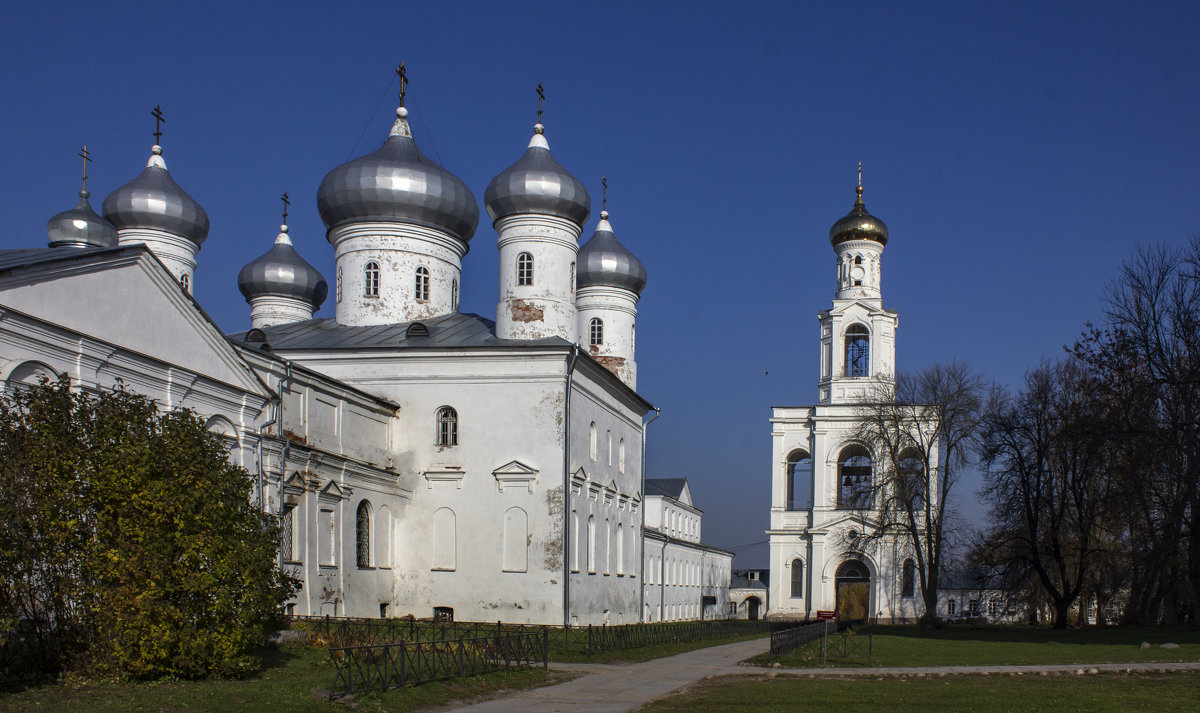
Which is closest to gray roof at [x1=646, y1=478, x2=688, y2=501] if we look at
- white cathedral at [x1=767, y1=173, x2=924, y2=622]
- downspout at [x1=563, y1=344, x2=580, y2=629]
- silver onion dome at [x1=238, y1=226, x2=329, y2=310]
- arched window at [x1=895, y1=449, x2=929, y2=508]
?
white cathedral at [x1=767, y1=173, x2=924, y2=622]

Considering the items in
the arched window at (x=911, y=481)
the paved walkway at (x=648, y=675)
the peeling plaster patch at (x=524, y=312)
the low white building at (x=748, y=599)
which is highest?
the peeling plaster patch at (x=524, y=312)

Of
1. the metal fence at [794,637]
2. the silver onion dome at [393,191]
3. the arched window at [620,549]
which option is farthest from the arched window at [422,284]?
the metal fence at [794,637]

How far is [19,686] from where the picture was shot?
12.3 metres

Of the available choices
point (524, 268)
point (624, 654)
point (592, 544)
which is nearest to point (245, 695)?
point (624, 654)

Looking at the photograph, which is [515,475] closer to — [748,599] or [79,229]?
[79,229]

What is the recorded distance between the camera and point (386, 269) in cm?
3203

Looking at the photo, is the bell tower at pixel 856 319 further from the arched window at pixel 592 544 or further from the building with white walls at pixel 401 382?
the arched window at pixel 592 544

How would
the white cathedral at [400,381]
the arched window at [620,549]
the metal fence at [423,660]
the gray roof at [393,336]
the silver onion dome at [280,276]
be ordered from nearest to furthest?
the metal fence at [423,660]
the white cathedral at [400,381]
the gray roof at [393,336]
the arched window at [620,549]
the silver onion dome at [280,276]

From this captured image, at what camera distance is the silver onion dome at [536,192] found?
30.7m

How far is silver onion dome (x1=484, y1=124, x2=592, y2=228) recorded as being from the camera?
101 feet

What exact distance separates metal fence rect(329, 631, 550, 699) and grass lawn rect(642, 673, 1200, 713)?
299 cm

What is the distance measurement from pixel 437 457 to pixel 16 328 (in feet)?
44.8

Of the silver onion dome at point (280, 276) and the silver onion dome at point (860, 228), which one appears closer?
the silver onion dome at point (280, 276)

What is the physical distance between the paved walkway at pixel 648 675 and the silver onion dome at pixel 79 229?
2092 centimetres
